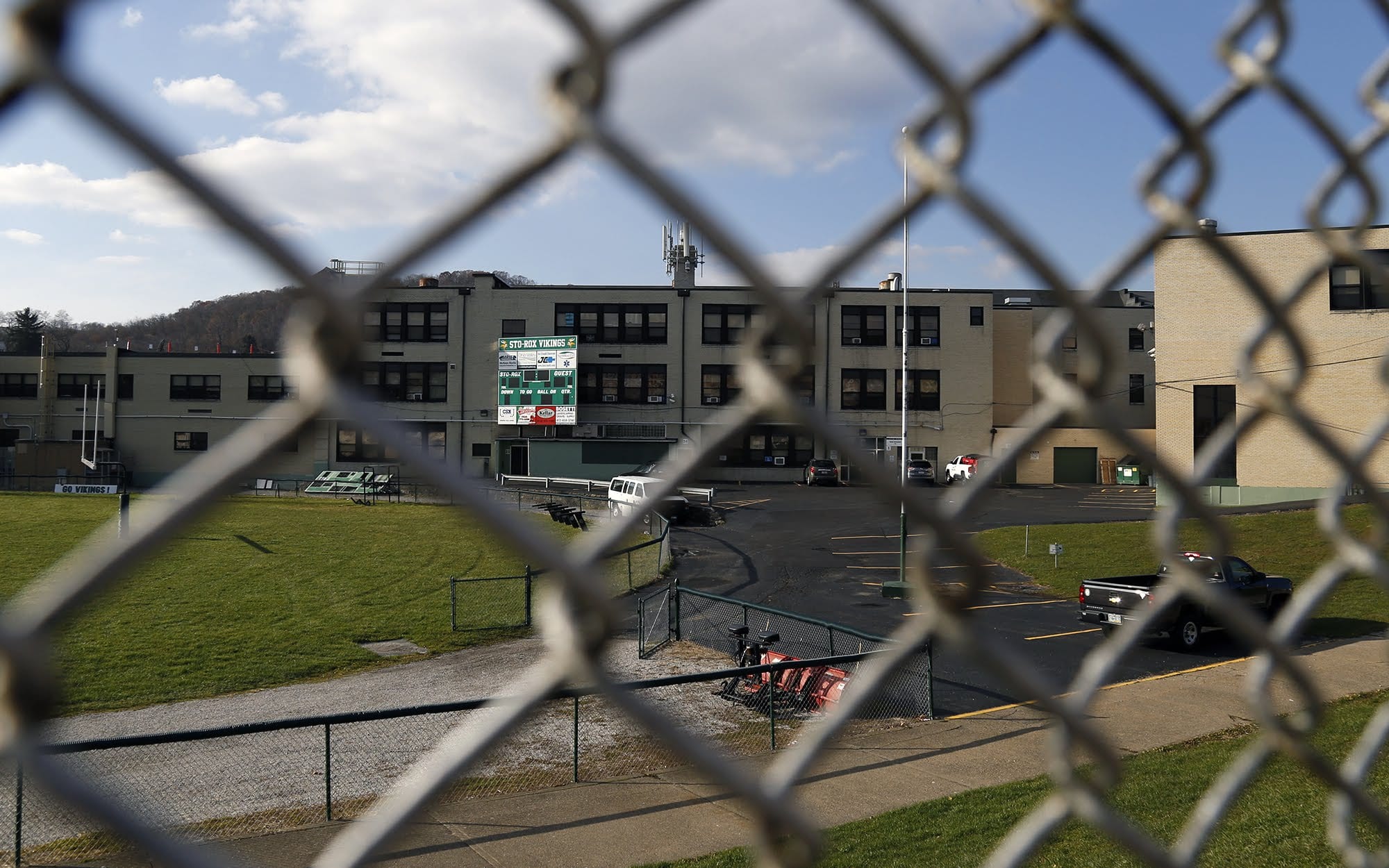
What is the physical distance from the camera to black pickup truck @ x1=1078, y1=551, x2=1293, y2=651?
16094 millimetres

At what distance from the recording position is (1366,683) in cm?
1338

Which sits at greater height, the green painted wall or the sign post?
the green painted wall

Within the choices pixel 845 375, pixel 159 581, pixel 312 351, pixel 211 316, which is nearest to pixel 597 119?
pixel 312 351

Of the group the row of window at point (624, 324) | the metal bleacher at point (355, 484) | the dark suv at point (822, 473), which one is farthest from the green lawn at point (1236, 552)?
the metal bleacher at point (355, 484)

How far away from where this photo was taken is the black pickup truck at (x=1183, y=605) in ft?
52.8

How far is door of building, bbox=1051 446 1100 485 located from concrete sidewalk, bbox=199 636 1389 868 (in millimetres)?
43370

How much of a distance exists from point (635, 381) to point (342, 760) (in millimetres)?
44923

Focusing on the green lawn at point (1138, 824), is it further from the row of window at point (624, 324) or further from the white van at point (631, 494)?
the row of window at point (624, 324)

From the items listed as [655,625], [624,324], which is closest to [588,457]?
[624,324]

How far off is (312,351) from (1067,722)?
94cm

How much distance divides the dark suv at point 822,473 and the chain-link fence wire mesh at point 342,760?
37.7 meters

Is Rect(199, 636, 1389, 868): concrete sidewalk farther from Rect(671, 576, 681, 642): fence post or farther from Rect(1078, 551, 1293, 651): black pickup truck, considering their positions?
Rect(671, 576, 681, 642): fence post

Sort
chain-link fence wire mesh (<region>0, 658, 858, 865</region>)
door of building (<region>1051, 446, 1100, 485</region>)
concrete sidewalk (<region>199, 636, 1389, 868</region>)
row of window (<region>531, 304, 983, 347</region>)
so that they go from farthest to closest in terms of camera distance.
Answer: row of window (<region>531, 304, 983, 347</region>) → door of building (<region>1051, 446, 1100, 485</region>) → chain-link fence wire mesh (<region>0, 658, 858, 865</region>) → concrete sidewalk (<region>199, 636, 1389, 868</region>)

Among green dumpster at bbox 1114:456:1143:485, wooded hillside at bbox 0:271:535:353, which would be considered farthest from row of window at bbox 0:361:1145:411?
wooded hillside at bbox 0:271:535:353
